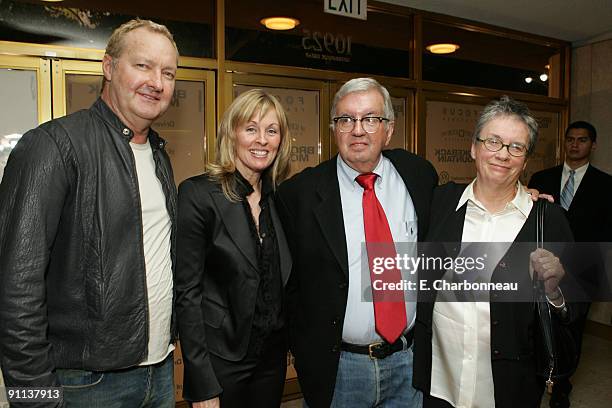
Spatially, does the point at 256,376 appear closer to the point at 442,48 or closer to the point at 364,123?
the point at 364,123

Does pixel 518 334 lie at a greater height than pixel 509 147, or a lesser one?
lesser

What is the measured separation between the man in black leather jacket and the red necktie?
0.72 meters

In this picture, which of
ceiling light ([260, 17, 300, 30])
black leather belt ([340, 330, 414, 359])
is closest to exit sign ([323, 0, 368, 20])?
ceiling light ([260, 17, 300, 30])

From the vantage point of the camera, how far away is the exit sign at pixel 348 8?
394 centimetres

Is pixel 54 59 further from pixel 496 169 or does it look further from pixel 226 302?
pixel 496 169

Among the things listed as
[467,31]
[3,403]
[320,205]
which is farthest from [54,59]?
[467,31]

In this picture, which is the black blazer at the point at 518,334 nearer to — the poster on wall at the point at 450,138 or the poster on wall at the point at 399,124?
the poster on wall at the point at 399,124

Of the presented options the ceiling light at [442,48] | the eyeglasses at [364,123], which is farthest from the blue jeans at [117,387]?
the ceiling light at [442,48]

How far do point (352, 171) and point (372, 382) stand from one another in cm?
80

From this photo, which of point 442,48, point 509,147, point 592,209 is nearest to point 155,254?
point 509,147

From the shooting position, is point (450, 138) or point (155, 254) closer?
point (155, 254)

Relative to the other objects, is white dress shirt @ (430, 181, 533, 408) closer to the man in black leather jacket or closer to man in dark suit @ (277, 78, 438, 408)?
man in dark suit @ (277, 78, 438, 408)

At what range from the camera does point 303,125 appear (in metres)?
3.98

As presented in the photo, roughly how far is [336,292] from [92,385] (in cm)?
86
